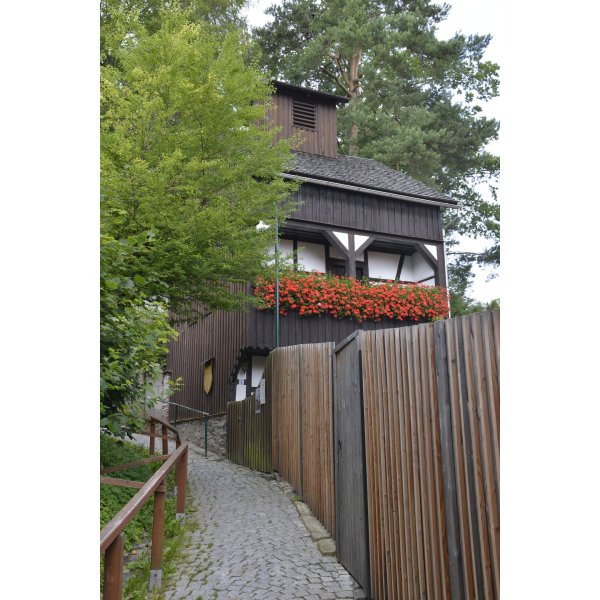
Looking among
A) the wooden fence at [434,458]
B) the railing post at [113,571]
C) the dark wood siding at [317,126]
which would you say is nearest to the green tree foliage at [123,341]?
the railing post at [113,571]

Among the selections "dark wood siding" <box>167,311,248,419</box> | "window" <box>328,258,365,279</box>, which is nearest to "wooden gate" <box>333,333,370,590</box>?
"dark wood siding" <box>167,311,248,419</box>

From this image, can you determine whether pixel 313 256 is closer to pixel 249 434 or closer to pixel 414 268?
pixel 414 268

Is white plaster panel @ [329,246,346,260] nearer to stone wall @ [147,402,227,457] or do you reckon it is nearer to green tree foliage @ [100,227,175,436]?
stone wall @ [147,402,227,457]

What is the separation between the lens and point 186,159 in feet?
27.6

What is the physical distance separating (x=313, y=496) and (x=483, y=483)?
4.31m

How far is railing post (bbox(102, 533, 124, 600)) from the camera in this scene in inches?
111

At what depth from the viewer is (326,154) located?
17.3 m

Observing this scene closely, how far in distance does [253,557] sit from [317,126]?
13977 mm

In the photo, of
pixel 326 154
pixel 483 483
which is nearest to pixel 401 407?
pixel 483 483

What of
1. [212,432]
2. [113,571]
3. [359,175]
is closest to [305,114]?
[359,175]

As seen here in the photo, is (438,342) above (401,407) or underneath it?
above

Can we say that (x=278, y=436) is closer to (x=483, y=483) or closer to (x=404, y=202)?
(x=483, y=483)
